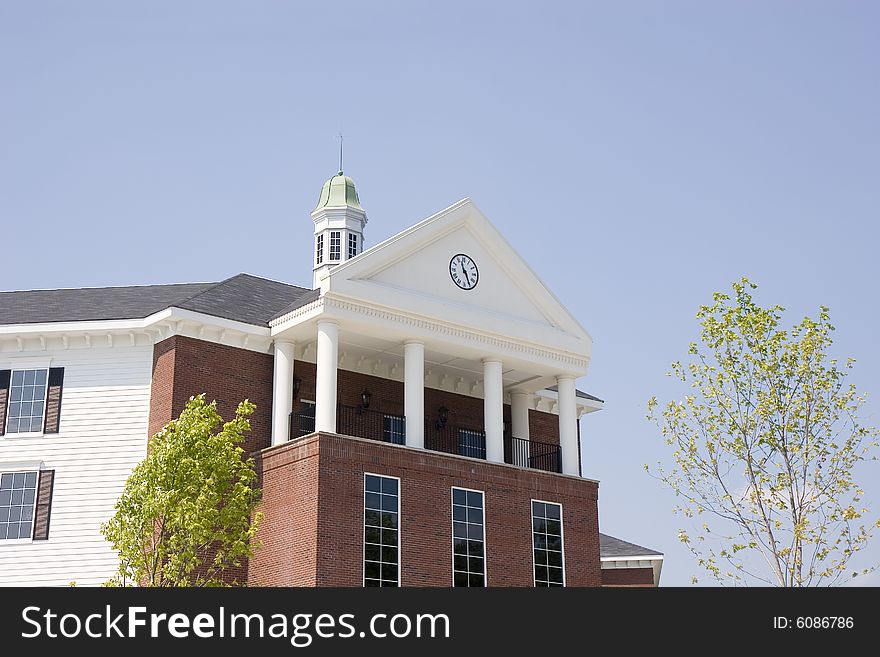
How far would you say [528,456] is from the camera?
32938 millimetres

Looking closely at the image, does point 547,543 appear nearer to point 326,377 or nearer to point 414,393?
point 414,393

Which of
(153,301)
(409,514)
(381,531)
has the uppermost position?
(153,301)

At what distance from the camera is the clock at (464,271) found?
30.5m

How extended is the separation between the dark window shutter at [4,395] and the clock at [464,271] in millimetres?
11531

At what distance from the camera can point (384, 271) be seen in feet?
95.8

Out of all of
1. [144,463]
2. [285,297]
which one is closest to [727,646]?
[144,463]

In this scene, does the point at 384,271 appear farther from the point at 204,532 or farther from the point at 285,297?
the point at 204,532

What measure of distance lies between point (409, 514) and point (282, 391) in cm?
447

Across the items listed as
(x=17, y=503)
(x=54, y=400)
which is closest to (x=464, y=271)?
(x=54, y=400)

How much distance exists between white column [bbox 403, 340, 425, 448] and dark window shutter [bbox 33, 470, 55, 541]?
867 cm

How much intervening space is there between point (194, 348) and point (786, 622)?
18293 mm

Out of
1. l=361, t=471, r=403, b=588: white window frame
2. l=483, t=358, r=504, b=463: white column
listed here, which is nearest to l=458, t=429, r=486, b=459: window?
l=483, t=358, r=504, b=463: white column

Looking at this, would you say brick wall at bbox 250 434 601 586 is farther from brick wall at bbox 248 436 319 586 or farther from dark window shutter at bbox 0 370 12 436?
dark window shutter at bbox 0 370 12 436

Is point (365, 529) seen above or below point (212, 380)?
below
